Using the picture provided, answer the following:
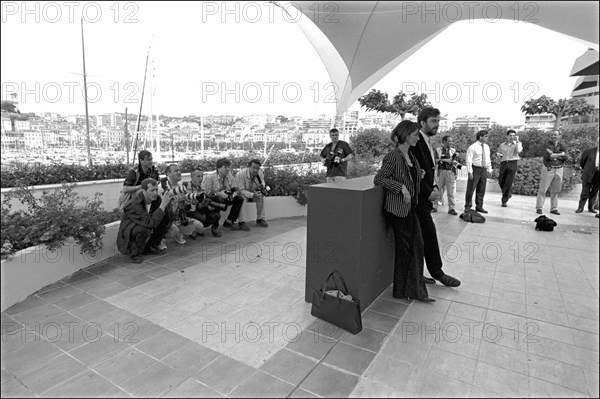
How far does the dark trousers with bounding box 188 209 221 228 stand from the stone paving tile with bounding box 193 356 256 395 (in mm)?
3363

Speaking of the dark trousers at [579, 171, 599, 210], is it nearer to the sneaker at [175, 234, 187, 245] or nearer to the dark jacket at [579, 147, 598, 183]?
the dark jacket at [579, 147, 598, 183]

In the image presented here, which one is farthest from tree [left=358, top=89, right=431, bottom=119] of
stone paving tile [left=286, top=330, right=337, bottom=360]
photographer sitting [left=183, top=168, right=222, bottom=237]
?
stone paving tile [left=286, top=330, right=337, bottom=360]

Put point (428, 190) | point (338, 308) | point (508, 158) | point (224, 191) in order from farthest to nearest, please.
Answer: point (508, 158) < point (224, 191) < point (428, 190) < point (338, 308)

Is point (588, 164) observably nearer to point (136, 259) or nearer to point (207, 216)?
point (207, 216)

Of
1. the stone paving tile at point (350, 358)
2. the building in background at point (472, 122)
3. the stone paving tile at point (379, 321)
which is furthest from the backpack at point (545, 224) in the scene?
the building in background at point (472, 122)

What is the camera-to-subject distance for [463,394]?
221 centimetres

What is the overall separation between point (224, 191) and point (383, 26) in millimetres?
6723

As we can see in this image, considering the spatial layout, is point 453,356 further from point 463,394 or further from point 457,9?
point 457,9

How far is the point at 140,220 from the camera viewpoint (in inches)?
173

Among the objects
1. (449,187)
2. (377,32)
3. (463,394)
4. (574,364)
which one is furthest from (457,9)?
(463,394)

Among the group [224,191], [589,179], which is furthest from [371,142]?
[224,191]

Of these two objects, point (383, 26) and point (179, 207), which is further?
point (383, 26)

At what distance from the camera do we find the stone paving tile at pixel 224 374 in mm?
2279

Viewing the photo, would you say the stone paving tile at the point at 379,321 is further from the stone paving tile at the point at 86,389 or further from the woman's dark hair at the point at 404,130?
the stone paving tile at the point at 86,389
